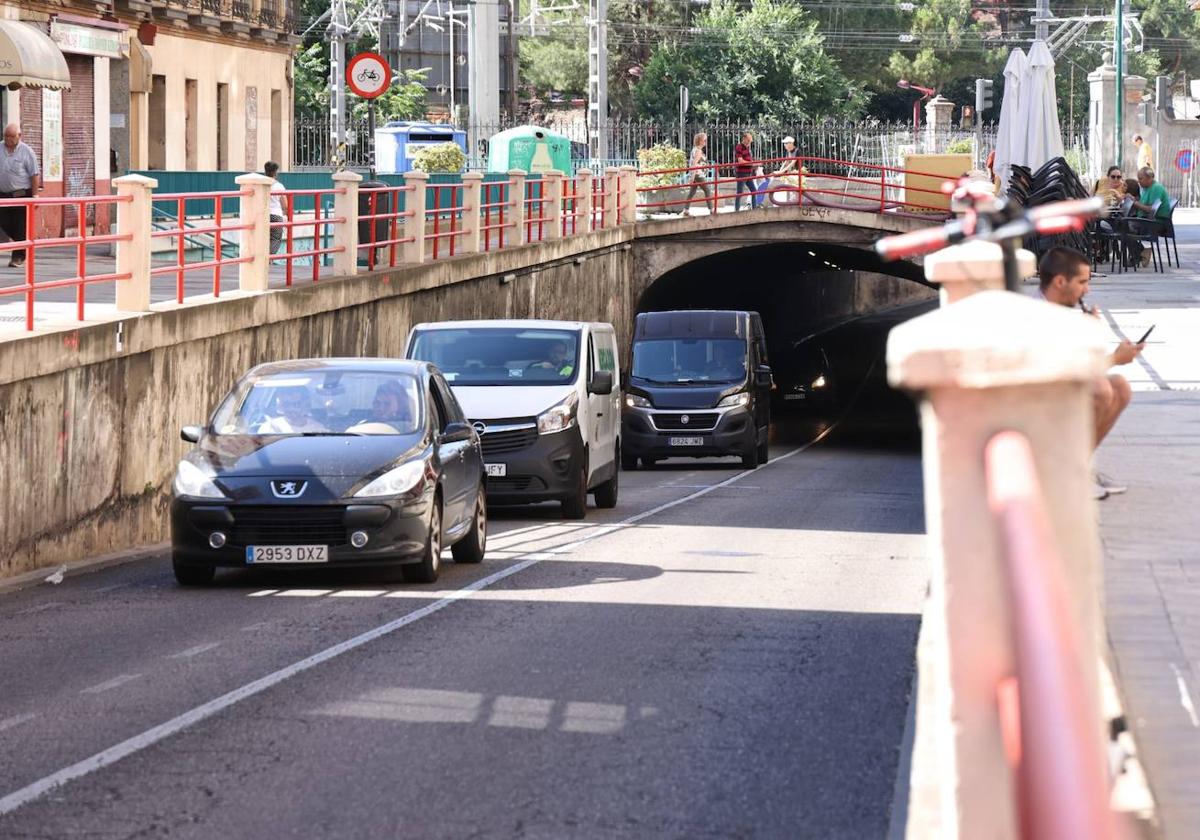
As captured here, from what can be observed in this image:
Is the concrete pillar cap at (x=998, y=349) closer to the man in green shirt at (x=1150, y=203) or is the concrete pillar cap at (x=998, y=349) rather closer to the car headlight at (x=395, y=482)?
the car headlight at (x=395, y=482)

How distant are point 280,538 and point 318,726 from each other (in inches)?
204

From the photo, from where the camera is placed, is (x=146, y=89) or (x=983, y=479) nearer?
(x=983, y=479)

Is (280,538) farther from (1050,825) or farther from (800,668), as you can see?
(1050,825)

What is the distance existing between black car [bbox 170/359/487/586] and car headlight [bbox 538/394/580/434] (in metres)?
5.16

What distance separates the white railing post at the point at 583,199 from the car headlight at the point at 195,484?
25.6m

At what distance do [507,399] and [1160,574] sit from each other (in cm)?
1155

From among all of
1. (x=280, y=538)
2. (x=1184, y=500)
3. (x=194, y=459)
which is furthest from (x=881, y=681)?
(x=194, y=459)

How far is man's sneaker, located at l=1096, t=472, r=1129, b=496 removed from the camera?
13.3m

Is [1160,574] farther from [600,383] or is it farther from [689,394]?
[689,394]

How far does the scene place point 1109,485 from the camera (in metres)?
13.6

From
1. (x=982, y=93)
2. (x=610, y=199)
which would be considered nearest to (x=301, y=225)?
(x=610, y=199)

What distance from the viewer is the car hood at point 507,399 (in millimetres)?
20750

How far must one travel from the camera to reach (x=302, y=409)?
48.8 ft

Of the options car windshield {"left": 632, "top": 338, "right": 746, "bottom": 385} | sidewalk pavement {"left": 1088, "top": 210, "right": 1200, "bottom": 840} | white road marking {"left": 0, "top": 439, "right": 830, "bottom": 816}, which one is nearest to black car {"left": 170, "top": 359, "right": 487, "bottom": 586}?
white road marking {"left": 0, "top": 439, "right": 830, "bottom": 816}
